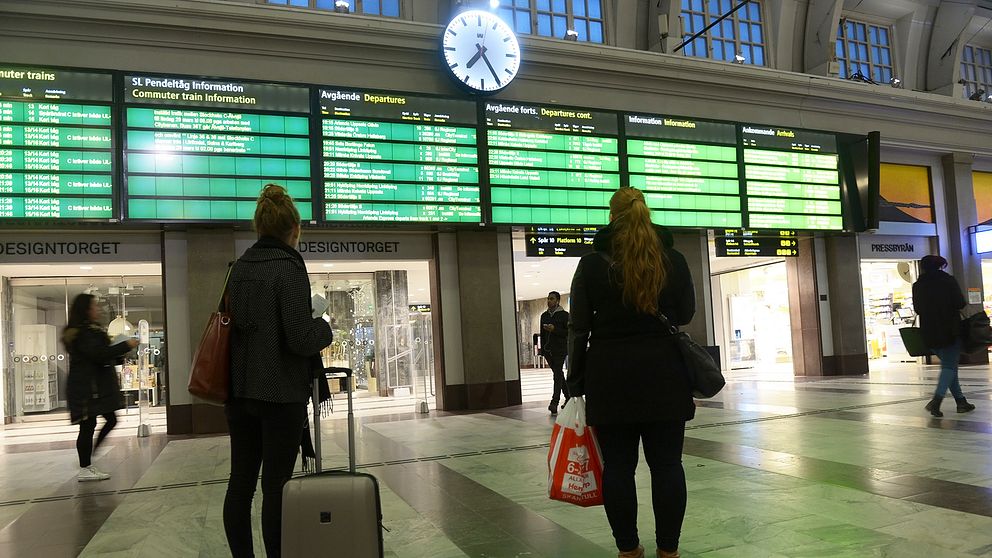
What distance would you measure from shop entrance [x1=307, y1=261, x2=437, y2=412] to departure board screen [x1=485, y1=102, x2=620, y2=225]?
278 cm

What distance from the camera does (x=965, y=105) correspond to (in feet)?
50.6

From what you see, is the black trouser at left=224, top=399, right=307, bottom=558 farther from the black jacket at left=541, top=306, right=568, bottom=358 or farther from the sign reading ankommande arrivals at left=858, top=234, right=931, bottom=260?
the sign reading ankommande arrivals at left=858, top=234, right=931, bottom=260

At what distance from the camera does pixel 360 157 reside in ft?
32.0

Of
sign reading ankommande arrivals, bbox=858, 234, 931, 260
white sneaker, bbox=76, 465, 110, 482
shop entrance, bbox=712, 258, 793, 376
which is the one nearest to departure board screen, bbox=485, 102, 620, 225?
white sneaker, bbox=76, 465, 110, 482

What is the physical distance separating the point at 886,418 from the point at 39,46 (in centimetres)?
1091

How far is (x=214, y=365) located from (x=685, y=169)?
10.2 metres

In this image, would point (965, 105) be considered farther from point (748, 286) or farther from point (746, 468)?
point (746, 468)

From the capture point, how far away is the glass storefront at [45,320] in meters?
12.2

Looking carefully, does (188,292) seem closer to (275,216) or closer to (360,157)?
(360,157)

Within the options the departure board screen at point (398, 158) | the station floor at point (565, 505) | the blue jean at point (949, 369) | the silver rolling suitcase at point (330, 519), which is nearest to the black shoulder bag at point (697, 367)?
the station floor at point (565, 505)

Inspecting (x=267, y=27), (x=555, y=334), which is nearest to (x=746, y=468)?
(x=555, y=334)

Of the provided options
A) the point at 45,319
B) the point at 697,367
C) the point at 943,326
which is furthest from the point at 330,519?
the point at 45,319

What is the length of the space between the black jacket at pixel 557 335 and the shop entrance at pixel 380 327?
135 inches

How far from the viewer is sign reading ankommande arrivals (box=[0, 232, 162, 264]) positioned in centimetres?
932
